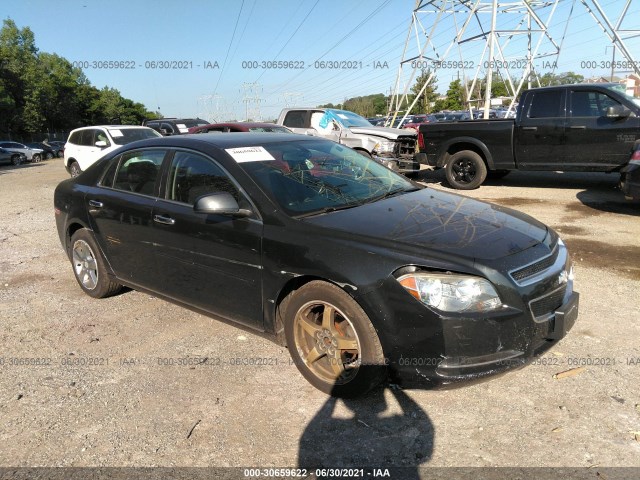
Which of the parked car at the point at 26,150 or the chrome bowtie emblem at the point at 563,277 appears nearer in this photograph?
the chrome bowtie emblem at the point at 563,277

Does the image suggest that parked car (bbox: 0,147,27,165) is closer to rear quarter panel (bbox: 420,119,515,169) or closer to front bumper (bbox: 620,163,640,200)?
rear quarter panel (bbox: 420,119,515,169)

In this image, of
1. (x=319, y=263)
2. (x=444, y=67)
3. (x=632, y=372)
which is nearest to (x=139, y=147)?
(x=319, y=263)

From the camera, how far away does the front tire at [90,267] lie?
4.68m

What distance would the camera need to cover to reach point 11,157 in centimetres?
3097

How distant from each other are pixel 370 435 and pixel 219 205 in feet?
5.58

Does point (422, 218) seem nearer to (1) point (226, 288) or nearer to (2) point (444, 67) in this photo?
(1) point (226, 288)

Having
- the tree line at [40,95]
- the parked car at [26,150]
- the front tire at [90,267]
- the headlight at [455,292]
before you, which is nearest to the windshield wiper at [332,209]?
the headlight at [455,292]

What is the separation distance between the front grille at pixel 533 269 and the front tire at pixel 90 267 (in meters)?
3.66

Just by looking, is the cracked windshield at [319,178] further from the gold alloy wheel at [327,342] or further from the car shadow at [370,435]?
the car shadow at [370,435]

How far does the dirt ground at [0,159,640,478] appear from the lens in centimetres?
261

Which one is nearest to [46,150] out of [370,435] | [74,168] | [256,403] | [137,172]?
[74,168]

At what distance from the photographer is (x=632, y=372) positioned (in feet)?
10.6

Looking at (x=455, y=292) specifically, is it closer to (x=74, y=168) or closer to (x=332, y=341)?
(x=332, y=341)

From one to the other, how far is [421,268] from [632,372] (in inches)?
69.6
